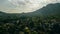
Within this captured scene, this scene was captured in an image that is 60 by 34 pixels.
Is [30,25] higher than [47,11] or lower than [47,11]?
lower

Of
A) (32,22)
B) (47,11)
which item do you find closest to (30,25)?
(32,22)

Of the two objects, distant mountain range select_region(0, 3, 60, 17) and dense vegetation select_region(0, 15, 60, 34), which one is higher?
distant mountain range select_region(0, 3, 60, 17)

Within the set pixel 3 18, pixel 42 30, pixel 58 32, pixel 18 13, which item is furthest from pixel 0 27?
pixel 58 32

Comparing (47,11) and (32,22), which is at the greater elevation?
(47,11)

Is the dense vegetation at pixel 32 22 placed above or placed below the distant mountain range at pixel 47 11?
below

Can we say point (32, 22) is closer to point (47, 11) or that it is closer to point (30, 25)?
point (30, 25)

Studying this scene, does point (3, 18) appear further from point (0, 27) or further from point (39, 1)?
point (39, 1)

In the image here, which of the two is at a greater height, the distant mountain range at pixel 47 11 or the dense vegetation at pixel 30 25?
the distant mountain range at pixel 47 11

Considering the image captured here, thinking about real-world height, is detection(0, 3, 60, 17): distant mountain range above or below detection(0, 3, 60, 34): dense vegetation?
above
